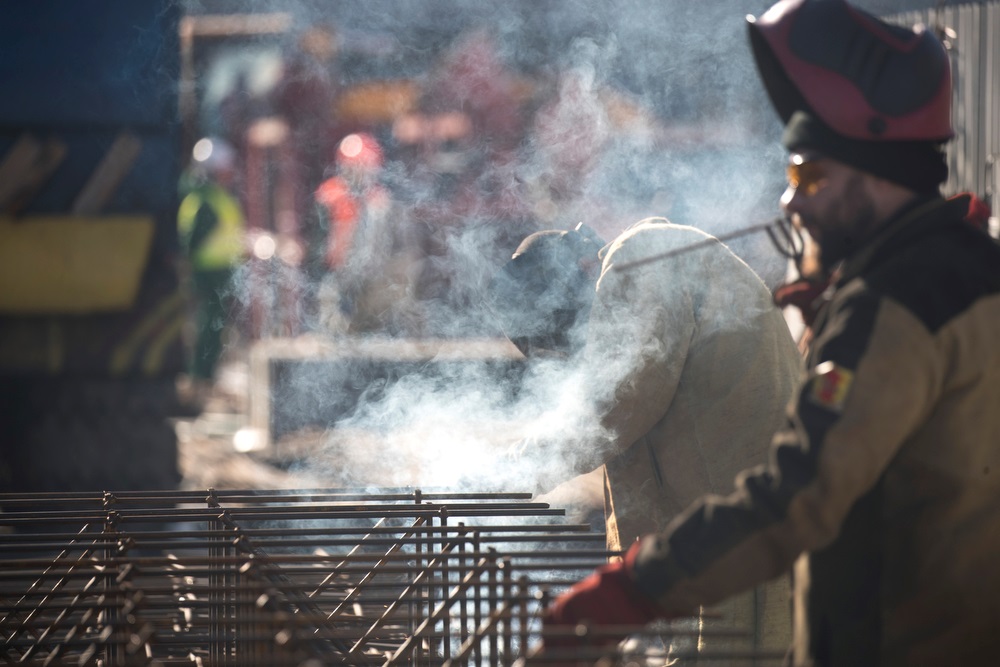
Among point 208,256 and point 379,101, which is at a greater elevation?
point 379,101

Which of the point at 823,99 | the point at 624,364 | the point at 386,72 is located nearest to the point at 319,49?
the point at 386,72

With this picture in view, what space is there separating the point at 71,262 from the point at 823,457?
6111 millimetres

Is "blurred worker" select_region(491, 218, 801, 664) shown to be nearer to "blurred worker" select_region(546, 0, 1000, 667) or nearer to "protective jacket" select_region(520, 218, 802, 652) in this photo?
"protective jacket" select_region(520, 218, 802, 652)

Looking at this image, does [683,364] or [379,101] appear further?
[379,101]

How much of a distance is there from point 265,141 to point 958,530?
58.1 ft

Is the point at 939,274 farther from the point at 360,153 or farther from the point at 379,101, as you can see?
the point at 379,101

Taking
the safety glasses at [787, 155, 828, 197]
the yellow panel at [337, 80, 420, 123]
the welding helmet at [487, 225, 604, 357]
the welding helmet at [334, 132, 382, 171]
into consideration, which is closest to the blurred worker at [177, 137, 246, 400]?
the welding helmet at [334, 132, 382, 171]

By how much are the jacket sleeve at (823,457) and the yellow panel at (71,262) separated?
5.80m

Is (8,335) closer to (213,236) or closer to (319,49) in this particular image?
(213,236)

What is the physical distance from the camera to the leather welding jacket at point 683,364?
3768 millimetres

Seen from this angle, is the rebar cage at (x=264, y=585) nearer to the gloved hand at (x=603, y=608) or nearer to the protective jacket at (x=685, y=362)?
the gloved hand at (x=603, y=608)

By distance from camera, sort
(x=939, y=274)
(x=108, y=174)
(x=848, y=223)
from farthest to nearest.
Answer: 1. (x=108, y=174)
2. (x=848, y=223)
3. (x=939, y=274)

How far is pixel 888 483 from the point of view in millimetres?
2195

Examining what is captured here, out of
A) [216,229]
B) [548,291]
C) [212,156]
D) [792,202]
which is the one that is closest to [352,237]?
[212,156]
